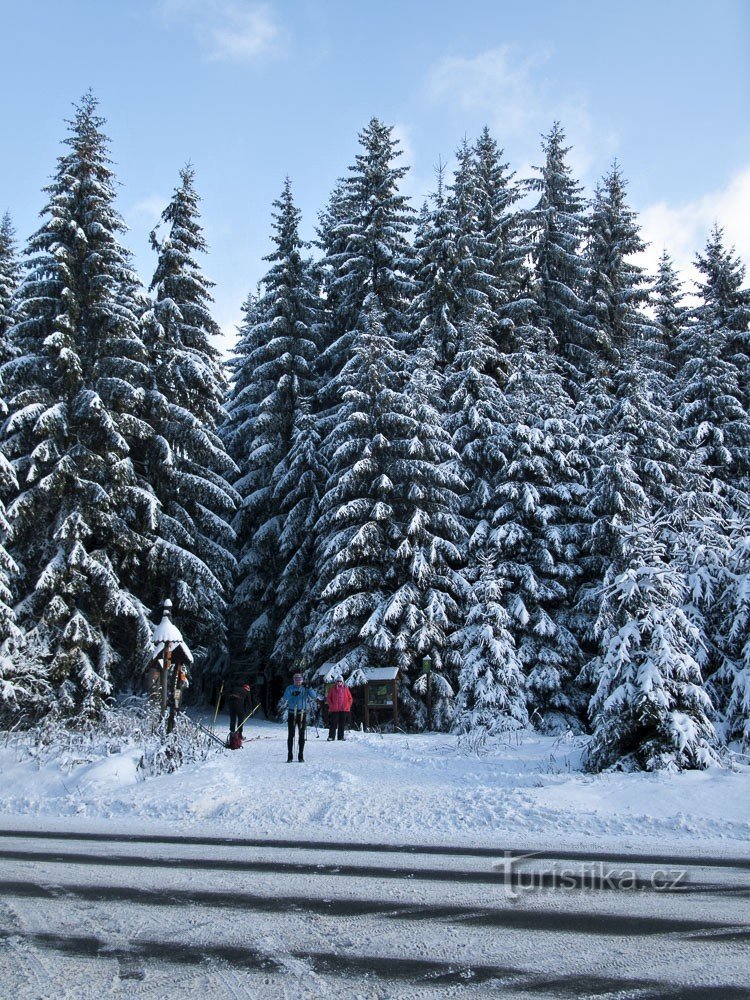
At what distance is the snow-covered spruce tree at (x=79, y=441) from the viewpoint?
19250 millimetres

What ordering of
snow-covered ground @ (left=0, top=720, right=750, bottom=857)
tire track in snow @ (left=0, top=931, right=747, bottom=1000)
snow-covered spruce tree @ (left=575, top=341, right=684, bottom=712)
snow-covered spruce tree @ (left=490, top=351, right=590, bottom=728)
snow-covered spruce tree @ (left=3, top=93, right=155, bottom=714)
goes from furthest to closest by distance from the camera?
snow-covered spruce tree @ (left=575, top=341, right=684, bottom=712) → snow-covered spruce tree @ (left=490, top=351, right=590, bottom=728) → snow-covered spruce tree @ (left=3, top=93, right=155, bottom=714) → snow-covered ground @ (left=0, top=720, right=750, bottom=857) → tire track in snow @ (left=0, top=931, right=747, bottom=1000)

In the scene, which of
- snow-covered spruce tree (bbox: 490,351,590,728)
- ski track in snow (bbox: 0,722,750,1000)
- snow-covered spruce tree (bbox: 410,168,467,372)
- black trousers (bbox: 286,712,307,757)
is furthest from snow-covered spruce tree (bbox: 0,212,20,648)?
snow-covered spruce tree (bbox: 410,168,467,372)

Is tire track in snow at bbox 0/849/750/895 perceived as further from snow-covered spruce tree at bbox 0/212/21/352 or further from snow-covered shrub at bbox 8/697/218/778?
snow-covered spruce tree at bbox 0/212/21/352

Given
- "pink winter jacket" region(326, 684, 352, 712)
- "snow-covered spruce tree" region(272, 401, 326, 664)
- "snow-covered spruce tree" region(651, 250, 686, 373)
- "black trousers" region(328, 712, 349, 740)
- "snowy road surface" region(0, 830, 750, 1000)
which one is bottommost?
"snowy road surface" region(0, 830, 750, 1000)

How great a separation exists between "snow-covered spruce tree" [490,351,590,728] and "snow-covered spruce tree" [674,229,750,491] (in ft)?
13.9

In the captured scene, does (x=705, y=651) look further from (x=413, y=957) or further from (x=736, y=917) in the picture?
(x=413, y=957)

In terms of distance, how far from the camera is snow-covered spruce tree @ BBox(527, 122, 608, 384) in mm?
32000

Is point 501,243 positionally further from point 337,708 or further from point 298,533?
point 337,708

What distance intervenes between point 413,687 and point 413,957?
58.1ft

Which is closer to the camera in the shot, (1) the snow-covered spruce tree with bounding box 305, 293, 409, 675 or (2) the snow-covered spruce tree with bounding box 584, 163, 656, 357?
(1) the snow-covered spruce tree with bounding box 305, 293, 409, 675

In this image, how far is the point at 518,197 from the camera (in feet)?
118

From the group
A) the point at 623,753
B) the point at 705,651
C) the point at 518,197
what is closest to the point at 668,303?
the point at 518,197

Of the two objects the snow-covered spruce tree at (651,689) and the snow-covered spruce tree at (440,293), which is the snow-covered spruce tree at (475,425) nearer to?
the snow-covered spruce tree at (440,293)

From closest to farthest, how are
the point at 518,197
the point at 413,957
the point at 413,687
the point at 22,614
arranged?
the point at 413,957 → the point at 22,614 → the point at 413,687 → the point at 518,197
